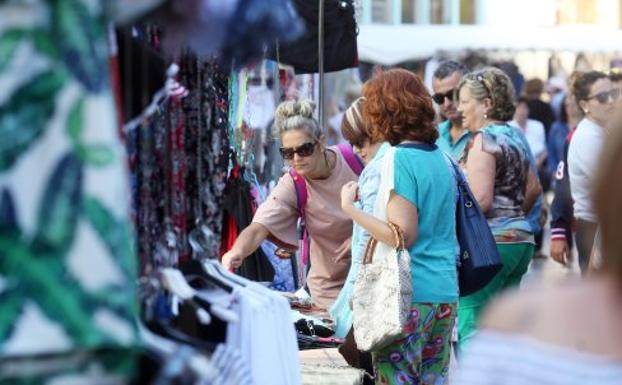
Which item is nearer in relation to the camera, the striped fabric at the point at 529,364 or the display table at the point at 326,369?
the striped fabric at the point at 529,364

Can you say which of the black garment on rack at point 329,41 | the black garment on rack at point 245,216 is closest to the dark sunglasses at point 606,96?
the black garment on rack at point 329,41

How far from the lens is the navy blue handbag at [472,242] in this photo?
5926 millimetres

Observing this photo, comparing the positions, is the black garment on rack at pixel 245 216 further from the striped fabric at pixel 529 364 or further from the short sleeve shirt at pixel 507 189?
the striped fabric at pixel 529 364

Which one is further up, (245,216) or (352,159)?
(352,159)

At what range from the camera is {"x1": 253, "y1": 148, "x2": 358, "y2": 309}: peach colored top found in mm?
6641

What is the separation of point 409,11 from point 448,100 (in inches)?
582

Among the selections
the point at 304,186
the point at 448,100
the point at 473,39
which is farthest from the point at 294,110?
the point at 473,39

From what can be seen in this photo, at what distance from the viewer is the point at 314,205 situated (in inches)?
263

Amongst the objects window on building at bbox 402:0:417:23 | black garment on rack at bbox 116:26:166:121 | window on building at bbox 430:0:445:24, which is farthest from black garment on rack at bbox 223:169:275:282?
window on building at bbox 430:0:445:24

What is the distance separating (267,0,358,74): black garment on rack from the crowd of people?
0.68m

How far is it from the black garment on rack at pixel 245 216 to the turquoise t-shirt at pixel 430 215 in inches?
63.9

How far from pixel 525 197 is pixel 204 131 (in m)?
4.44

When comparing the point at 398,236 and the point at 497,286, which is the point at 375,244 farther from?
the point at 497,286

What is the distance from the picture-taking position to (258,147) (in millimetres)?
9180
